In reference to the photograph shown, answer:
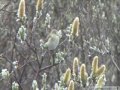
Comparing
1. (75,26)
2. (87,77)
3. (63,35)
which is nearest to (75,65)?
(87,77)

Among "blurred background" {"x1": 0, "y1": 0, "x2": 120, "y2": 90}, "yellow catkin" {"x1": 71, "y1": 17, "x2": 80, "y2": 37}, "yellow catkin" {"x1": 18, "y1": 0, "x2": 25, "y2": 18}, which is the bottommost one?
"yellow catkin" {"x1": 71, "y1": 17, "x2": 80, "y2": 37}

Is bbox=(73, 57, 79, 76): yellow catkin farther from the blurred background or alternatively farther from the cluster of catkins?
the blurred background

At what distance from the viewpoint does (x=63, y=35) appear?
4.72 metres

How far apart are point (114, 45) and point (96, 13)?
0.91 m

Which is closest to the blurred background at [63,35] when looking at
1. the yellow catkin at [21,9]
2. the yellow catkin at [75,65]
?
the yellow catkin at [21,9]

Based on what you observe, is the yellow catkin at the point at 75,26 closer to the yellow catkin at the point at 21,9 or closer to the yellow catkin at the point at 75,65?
the yellow catkin at the point at 75,65

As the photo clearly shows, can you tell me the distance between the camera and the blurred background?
160 inches

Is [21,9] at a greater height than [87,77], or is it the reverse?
[21,9]

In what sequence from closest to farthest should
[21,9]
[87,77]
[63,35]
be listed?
[87,77]
[21,9]
[63,35]

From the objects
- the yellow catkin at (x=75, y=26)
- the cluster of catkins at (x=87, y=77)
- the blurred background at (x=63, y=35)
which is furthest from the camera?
the blurred background at (x=63, y=35)

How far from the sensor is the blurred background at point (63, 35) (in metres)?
4.06

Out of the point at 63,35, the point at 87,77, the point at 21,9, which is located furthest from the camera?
the point at 63,35

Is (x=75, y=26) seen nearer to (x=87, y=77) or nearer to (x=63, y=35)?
(x=87, y=77)

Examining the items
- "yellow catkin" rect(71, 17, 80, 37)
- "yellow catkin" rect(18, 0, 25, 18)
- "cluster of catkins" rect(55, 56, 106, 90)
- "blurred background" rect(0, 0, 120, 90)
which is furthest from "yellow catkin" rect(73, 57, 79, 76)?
"blurred background" rect(0, 0, 120, 90)
